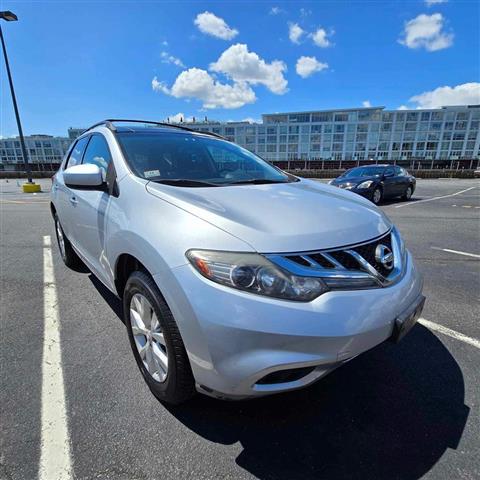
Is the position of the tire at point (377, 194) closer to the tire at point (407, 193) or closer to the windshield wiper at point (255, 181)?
the tire at point (407, 193)

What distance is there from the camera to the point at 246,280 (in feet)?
4.60

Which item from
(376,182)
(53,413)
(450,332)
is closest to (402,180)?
(376,182)

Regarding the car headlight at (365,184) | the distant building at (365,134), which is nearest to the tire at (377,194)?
the car headlight at (365,184)

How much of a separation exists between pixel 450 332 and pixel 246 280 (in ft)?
7.55

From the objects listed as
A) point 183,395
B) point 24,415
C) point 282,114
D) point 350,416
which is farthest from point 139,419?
point 282,114

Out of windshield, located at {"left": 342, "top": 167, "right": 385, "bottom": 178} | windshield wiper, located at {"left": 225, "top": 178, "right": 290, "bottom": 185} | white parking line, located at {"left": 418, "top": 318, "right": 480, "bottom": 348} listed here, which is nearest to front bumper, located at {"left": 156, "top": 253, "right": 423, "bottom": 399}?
windshield wiper, located at {"left": 225, "top": 178, "right": 290, "bottom": 185}

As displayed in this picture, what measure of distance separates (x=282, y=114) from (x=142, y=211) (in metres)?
94.3

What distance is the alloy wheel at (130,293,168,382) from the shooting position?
1.79m

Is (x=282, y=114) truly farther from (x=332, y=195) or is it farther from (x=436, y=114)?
(x=332, y=195)

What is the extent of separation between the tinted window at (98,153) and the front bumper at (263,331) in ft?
4.79

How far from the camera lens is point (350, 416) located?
1825mm

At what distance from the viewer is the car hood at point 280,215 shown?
1.50 m

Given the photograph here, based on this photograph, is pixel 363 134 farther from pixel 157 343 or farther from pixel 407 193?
pixel 157 343

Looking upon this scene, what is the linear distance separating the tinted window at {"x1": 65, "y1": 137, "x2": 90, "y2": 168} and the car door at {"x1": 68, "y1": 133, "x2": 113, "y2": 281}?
0.82 ft
